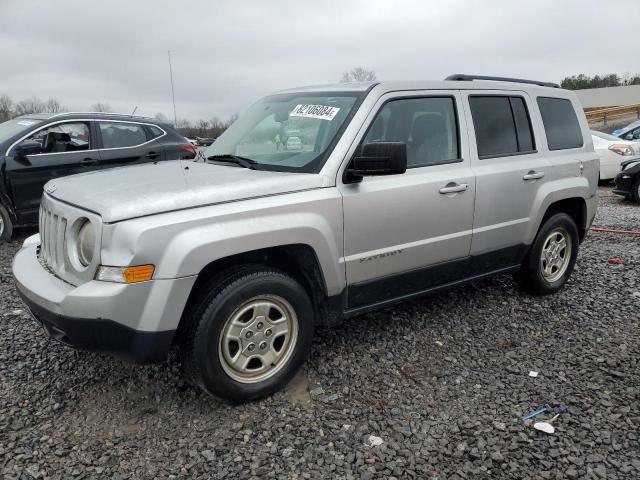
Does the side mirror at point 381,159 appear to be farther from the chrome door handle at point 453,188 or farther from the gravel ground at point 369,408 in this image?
the gravel ground at point 369,408

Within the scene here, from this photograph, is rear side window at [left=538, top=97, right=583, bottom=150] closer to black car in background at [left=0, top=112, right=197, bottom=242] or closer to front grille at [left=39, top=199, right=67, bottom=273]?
front grille at [left=39, top=199, right=67, bottom=273]

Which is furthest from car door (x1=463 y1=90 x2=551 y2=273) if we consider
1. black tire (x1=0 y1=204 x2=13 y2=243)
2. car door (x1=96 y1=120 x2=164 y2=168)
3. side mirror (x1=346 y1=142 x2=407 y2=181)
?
black tire (x1=0 y1=204 x2=13 y2=243)

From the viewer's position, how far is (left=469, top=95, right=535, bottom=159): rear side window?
395cm

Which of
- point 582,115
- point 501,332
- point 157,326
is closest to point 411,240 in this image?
point 501,332

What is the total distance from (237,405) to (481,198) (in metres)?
2.30

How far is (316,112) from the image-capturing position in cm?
349

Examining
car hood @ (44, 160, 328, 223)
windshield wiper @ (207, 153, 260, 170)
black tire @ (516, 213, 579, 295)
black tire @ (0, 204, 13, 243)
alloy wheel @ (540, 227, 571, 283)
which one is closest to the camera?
car hood @ (44, 160, 328, 223)

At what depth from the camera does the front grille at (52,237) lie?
280 cm

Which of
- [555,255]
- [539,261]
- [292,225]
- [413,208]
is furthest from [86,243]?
[555,255]

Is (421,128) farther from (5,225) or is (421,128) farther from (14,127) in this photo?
(14,127)

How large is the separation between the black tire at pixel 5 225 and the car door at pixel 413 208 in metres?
5.27

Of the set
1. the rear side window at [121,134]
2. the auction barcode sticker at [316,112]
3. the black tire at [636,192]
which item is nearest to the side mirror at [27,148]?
the rear side window at [121,134]

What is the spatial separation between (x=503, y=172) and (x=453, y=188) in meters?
0.63

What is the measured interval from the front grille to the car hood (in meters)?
0.12
